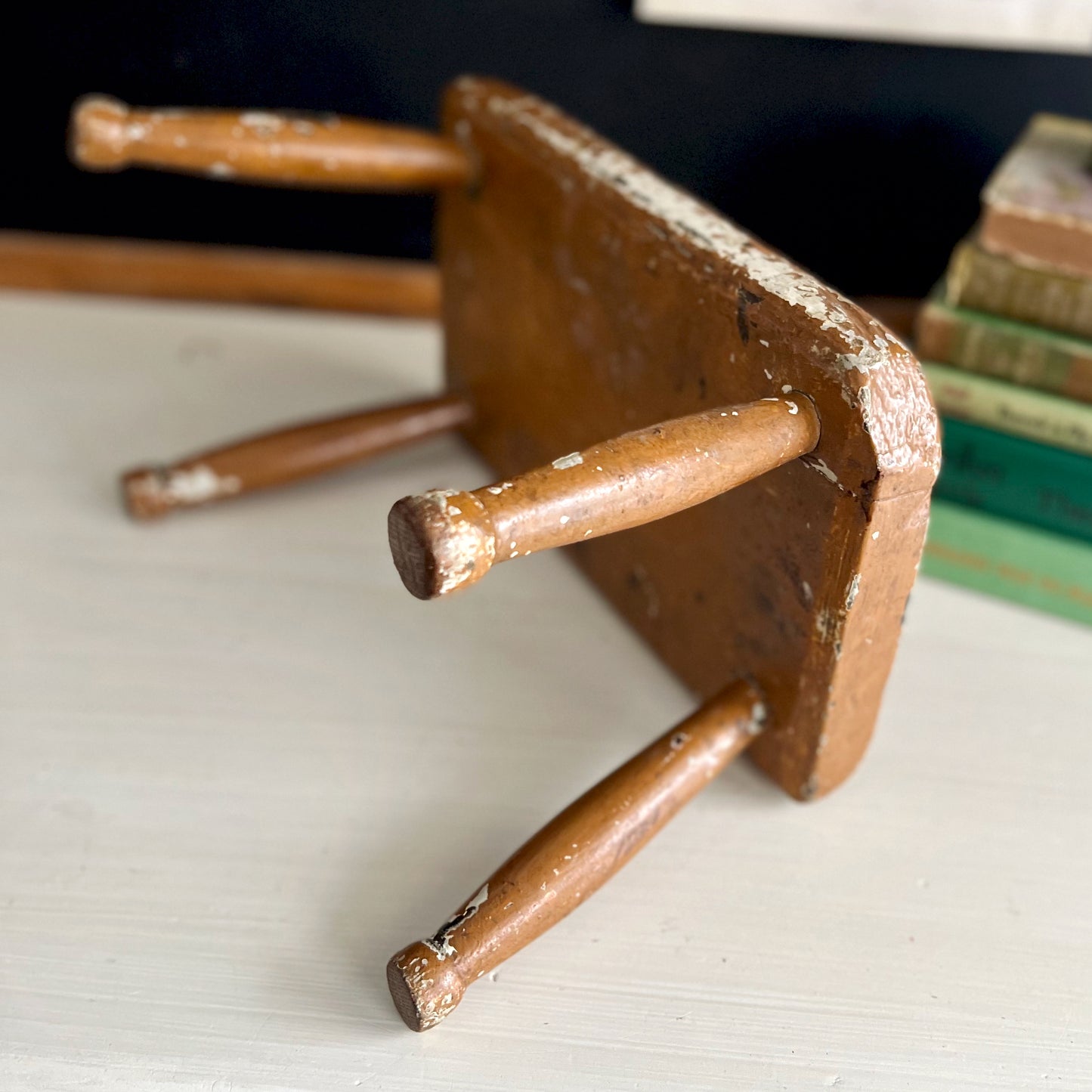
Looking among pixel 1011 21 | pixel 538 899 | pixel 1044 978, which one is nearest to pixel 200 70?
pixel 1011 21

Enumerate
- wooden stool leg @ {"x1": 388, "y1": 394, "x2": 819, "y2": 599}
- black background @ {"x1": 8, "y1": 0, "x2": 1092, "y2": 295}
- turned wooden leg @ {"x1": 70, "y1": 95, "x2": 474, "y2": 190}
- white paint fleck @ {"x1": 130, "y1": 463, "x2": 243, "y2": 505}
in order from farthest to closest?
black background @ {"x1": 8, "y1": 0, "x2": 1092, "y2": 295} → white paint fleck @ {"x1": 130, "y1": 463, "x2": 243, "y2": 505} → turned wooden leg @ {"x1": 70, "y1": 95, "x2": 474, "y2": 190} → wooden stool leg @ {"x1": 388, "y1": 394, "x2": 819, "y2": 599}

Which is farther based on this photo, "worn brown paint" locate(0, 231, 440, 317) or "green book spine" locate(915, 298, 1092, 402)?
"worn brown paint" locate(0, 231, 440, 317)

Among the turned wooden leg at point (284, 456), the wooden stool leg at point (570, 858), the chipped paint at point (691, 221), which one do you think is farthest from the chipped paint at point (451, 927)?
the turned wooden leg at point (284, 456)

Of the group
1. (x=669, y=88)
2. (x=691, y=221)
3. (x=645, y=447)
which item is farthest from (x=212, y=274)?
(x=645, y=447)

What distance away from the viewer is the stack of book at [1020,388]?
0.74 m

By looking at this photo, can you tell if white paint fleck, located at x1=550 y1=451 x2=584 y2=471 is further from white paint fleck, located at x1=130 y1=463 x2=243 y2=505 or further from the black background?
the black background

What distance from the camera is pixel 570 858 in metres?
0.55

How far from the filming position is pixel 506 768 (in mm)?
656

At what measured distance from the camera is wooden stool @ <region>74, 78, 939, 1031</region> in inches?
18.9

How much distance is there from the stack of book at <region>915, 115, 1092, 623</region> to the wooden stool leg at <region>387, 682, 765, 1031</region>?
Result: 27 cm

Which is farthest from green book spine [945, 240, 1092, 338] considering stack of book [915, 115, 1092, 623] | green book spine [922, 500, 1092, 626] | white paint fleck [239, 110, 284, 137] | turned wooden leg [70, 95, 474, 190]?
white paint fleck [239, 110, 284, 137]

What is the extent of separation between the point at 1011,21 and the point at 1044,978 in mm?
710

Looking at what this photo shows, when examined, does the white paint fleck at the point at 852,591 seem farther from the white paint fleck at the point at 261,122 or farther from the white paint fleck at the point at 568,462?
the white paint fleck at the point at 261,122

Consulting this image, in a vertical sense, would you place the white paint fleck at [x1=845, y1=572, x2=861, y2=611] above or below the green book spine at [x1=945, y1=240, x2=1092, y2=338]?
below
